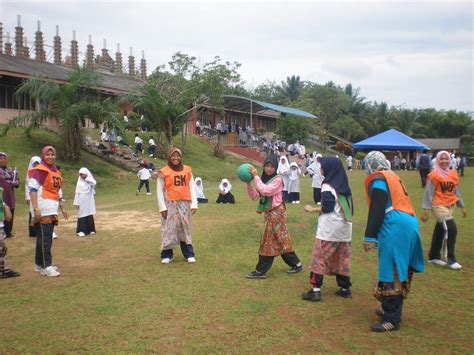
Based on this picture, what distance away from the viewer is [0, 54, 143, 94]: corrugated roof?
22.5 meters

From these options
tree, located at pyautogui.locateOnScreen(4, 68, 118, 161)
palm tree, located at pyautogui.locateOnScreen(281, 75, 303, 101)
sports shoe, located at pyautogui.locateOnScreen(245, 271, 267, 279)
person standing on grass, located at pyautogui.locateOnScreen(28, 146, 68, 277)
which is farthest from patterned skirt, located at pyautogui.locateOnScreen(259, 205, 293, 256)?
palm tree, located at pyautogui.locateOnScreen(281, 75, 303, 101)

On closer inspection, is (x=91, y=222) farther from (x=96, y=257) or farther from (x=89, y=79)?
(x=89, y=79)

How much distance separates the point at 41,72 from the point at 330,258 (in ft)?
80.7

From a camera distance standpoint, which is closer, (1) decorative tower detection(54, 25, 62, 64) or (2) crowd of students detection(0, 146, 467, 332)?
(2) crowd of students detection(0, 146, 467, 332)

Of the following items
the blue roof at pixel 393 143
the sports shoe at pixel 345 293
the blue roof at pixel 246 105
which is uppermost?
the blue roof at pixel 246 105

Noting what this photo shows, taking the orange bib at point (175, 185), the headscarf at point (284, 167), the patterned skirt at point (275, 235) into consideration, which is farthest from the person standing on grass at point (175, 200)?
the headscarf at point (284, 167)

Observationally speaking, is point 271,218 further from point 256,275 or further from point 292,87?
point 292,87

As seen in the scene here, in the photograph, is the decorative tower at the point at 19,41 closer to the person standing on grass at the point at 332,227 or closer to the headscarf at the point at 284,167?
the headscarf at the point at 284,167

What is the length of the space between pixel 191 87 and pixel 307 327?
83.1ft

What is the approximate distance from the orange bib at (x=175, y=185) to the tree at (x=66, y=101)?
13.8 metres

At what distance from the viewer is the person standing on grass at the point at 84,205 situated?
30.6 feet

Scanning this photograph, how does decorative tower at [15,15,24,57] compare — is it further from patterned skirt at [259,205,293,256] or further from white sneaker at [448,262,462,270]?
white sneaker at [448,262,462,270]

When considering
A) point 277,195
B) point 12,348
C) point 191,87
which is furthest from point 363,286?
point 191,87

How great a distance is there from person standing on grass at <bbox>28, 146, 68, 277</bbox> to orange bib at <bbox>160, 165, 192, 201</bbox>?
1.53 m
